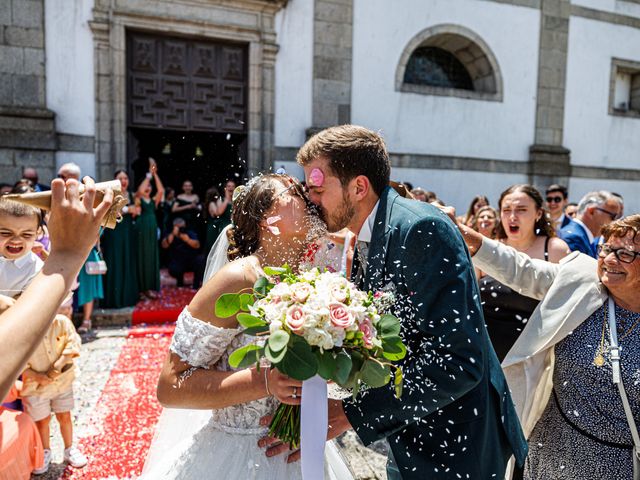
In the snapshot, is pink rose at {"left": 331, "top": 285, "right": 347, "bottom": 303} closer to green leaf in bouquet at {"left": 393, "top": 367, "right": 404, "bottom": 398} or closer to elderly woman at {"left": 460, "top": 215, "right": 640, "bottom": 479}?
green leaf in bouquet at {"left": 393, "top": 367, "right": 404, "bottom": 398}

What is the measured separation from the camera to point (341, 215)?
1939 millimetres

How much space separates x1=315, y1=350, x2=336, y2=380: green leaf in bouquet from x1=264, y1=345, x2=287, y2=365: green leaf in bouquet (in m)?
0.10

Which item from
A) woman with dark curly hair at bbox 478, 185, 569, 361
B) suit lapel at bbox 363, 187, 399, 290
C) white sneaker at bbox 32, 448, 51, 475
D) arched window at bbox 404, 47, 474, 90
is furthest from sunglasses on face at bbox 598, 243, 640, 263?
arched window at bbox 404, 47, 474, 90

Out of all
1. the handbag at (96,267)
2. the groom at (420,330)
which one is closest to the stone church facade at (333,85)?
the handbag at (96,267)

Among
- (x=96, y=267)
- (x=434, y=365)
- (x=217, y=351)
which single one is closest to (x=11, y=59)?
(x=96, y=267)

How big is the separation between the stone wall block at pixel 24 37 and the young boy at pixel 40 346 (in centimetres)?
640

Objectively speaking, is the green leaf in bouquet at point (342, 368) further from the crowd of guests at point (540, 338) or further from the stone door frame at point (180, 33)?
the stone door frame at point (180, 33)

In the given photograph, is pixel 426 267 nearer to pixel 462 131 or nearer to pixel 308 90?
pixel 308 90

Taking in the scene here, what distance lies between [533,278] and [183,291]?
6.52 meters

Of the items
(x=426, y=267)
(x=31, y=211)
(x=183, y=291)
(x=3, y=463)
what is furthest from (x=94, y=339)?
(x=426, y=267)

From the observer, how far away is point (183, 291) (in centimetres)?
828

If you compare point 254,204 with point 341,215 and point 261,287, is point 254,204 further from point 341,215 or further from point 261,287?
point 261,287

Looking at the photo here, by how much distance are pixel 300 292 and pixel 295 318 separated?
9cm

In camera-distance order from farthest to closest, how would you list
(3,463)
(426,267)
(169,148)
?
(169,148)
(3,463)
(426,267)
